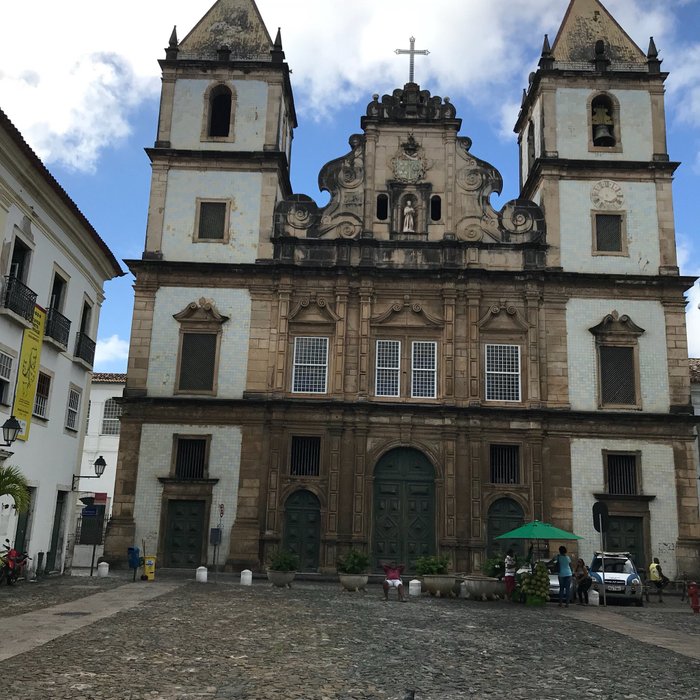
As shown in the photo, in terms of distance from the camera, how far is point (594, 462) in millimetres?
28109

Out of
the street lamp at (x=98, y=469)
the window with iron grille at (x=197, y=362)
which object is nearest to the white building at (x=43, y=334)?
the street lamp at (x=98, y=469)

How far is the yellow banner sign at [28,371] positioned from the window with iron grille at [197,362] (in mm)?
7505

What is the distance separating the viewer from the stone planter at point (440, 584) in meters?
21.7

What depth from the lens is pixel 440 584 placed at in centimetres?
2167

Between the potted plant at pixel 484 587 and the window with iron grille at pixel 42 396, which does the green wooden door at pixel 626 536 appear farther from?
the window with iron grille at pixel 42 396

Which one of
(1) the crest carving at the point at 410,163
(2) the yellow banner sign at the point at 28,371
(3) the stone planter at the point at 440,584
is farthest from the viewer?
(1) the crest carving at the point at 410,163

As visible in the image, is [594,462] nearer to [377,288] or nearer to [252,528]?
[377,288]

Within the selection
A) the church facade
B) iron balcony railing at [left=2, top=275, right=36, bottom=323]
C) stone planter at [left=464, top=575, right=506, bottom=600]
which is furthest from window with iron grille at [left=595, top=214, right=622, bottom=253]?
Result: iron balcony railing at [left=2, top=275, right=36, bottom=323]

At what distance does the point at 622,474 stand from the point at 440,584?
9721mm

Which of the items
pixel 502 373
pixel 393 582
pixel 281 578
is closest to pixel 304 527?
pixel 281 578

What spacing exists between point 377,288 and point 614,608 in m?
13.8

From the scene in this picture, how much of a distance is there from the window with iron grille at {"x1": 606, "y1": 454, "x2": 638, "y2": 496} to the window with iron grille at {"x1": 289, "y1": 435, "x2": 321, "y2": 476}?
1001 cm

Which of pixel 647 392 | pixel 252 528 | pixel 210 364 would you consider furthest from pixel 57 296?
pixel 647 392

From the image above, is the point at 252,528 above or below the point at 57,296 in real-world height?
below
